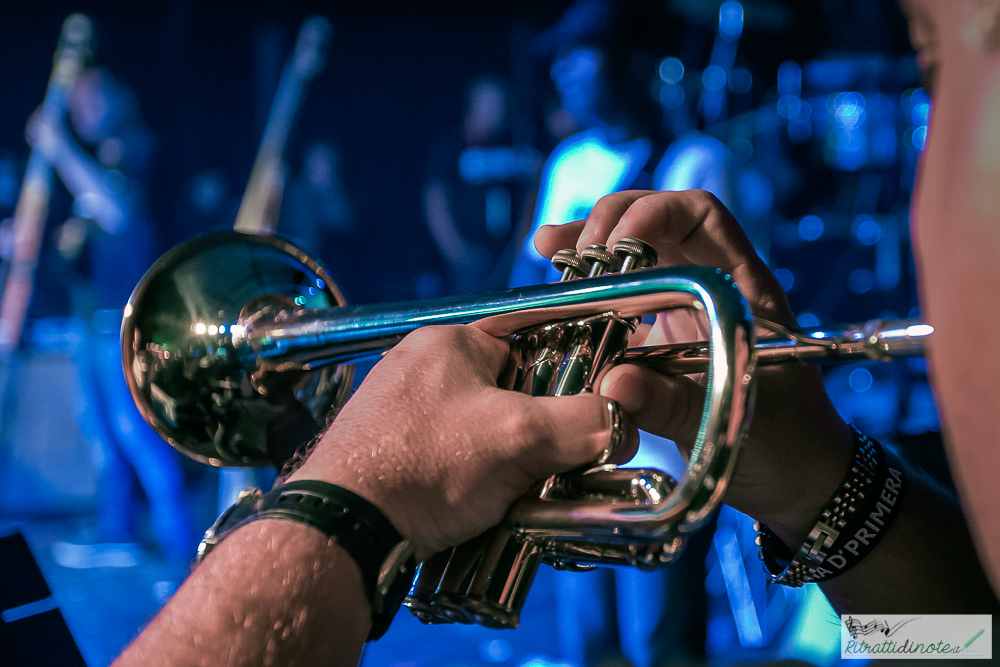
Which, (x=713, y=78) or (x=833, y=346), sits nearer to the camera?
(x=833, y=346)

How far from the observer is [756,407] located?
102 centimetres

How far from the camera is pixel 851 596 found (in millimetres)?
1052

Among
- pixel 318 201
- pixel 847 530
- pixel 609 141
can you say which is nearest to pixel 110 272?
pixel 318 201

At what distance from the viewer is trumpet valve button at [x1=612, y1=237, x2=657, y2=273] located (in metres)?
0.89

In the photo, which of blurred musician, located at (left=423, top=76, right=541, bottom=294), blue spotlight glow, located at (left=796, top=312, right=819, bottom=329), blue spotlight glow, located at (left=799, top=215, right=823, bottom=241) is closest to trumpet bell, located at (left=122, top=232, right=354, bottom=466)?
blurred musician, located at (left=423, top=76, right=541, bottom=294)

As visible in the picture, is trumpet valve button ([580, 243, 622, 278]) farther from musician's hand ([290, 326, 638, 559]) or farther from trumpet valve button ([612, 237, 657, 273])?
musician's hand ([290, 326, 638, 559])

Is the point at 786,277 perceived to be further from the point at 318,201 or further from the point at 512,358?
the point at 512,358

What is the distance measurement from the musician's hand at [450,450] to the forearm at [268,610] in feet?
0.23

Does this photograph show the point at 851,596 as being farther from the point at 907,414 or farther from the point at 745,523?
the point at 907,414

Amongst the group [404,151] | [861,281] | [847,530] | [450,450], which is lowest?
[861,281]

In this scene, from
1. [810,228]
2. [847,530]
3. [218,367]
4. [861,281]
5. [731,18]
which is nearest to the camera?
[847,530]

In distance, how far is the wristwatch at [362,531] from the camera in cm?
64

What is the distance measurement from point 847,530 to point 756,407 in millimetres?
216

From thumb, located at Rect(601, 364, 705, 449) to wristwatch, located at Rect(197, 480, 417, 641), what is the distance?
1.14ft
